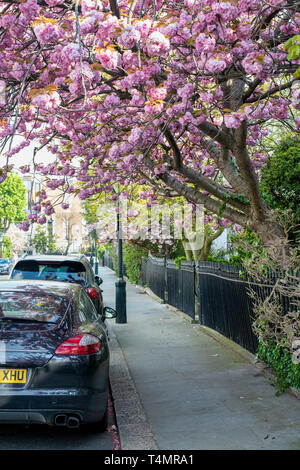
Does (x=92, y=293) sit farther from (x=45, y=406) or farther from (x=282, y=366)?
(x=45, y=406)

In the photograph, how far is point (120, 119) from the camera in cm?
977

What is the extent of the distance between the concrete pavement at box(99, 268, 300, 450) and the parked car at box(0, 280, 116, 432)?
635 mm

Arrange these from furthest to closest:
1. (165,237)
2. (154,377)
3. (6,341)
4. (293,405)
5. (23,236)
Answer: (23,236) → (165,237) → (154,377) → (293,405) → (6,341)

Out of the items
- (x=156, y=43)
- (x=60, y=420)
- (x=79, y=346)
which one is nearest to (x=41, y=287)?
(x=79, y=346)

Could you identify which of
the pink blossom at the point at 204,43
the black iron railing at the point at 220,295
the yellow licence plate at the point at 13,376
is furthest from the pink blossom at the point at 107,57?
the black iron railing at the point at 220,295

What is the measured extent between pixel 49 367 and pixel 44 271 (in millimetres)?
5082

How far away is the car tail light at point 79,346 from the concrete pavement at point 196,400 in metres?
0.95

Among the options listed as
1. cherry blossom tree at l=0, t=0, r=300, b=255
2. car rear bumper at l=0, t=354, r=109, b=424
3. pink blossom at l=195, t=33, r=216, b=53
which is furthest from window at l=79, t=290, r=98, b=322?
pink blossom at l=195, t=33, r=216, b=53

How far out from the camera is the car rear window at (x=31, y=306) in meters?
5.28

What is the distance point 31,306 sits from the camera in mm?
5473

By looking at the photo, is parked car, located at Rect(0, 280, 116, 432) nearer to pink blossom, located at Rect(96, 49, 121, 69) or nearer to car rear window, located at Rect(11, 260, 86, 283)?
pink blossom, located at Rect(96, 49, 121, 69)

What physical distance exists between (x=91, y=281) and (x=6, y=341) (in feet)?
18.9

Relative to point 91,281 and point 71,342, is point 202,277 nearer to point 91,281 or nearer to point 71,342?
point 91,281

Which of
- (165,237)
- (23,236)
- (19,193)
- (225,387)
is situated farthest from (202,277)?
(23,236)
